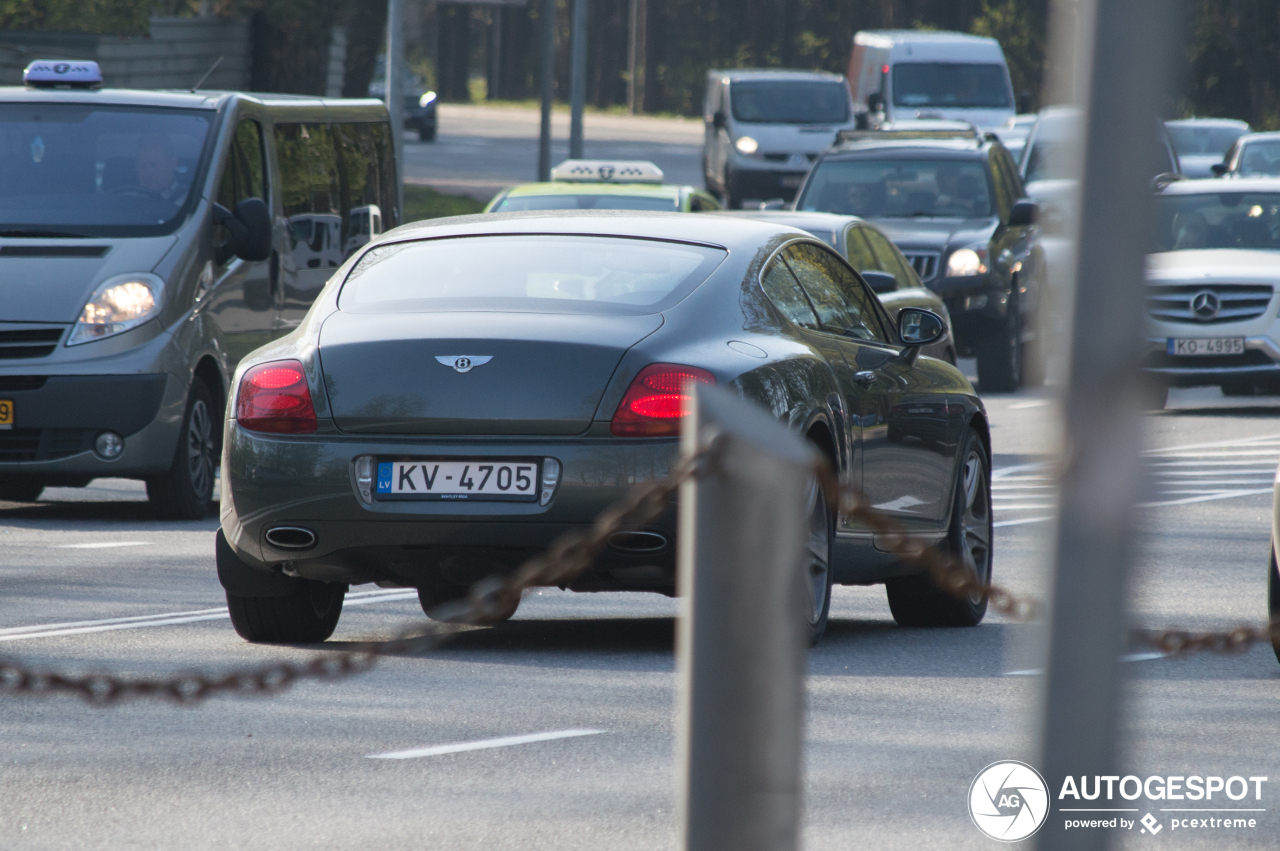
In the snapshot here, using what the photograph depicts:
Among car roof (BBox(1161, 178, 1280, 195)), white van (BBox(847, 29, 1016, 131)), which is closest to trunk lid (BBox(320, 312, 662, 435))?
car roof (BBox(1161, 178, 1280, 195))

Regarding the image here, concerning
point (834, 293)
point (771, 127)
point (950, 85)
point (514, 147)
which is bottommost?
point (514, 147)

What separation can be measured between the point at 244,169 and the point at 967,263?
7713mm

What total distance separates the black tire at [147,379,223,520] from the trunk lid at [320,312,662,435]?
14.6ft

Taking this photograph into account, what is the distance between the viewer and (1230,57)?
5931 centimetres

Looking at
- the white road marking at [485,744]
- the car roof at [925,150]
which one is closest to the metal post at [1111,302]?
the white road marking at [485,744]

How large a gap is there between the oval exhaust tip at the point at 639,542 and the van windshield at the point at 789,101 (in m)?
32.0

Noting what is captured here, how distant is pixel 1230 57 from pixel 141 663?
184ft

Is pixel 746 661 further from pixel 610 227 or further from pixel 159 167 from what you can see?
pixel 159 167

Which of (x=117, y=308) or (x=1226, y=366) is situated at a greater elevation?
(x=117, y=308)

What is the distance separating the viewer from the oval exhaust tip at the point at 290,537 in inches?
274

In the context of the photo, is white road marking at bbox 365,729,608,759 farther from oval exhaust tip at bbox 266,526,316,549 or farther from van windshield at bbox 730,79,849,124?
van windshield at bbox 730,79,849,124

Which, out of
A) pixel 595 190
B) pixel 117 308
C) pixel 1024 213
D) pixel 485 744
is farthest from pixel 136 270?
pixel 1024 213

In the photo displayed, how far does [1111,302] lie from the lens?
7.35 feet

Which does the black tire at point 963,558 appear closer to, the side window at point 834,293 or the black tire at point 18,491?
the side window at point 834,293
